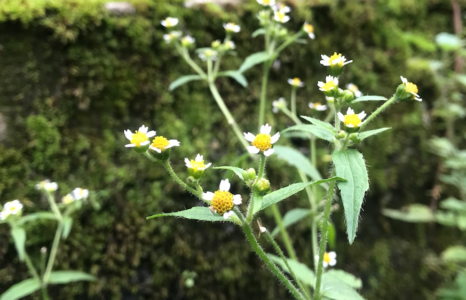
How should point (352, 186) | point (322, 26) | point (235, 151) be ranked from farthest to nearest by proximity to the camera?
1. point (322, 26)
2. point (235, 151)
3. point (352, 186)

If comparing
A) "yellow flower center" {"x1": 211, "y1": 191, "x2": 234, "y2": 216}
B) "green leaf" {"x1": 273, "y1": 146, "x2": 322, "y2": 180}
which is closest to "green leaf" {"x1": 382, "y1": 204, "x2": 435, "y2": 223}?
"green leaf" {"x1": 273, "y1": 146, "x2": 322, "y2": 180}

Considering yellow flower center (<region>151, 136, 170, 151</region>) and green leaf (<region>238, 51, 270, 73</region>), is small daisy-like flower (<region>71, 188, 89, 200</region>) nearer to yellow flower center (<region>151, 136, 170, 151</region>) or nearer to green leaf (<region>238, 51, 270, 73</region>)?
yellow flower center (<region>151, 136, 170, 151</region>)

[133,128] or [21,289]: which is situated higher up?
[133,128]

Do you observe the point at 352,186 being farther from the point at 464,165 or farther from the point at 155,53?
the point at 464,165

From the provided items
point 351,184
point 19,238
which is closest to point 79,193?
point 19,238

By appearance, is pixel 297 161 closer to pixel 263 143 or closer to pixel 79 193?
pixel 263 143

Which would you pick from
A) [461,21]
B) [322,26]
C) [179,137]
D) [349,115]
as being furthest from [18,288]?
[461,21]

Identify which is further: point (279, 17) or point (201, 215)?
point (279, 17)
